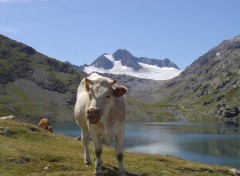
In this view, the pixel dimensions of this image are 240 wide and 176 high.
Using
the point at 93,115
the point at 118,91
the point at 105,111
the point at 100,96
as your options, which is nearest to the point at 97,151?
the point at 105,111

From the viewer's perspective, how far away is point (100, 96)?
1658 centimetres

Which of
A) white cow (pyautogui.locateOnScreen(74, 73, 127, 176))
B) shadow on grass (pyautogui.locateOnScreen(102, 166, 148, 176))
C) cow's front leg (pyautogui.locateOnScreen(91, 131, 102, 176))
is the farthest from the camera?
shadow on grass (pyautogui.locateOnScreen(102, 166, 148, 176))

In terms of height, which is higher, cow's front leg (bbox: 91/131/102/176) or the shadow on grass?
cow's front leg (bbox: 91/131/102/176)

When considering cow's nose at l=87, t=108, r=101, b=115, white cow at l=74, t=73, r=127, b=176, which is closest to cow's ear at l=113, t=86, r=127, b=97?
white cow at l=74, t=73, r=127, b=176

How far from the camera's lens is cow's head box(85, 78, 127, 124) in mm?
16031

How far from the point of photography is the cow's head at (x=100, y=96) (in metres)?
16.0

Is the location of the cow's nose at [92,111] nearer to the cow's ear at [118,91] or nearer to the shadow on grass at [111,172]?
the cow's ear at [118,91]

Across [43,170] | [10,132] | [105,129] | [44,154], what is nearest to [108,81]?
[105,129]

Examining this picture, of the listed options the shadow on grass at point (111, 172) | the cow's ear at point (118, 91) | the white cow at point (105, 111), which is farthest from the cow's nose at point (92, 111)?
the shadow on grass at point (111, 172)

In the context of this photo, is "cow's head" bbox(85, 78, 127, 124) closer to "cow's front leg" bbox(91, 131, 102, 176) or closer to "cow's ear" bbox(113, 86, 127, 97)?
"cow's ear" bbox(113, 86, 127, 97)

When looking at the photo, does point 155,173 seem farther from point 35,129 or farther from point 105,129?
point 35,129

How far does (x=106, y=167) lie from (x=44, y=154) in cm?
482

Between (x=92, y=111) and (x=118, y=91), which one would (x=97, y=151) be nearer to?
(x=92, y=111)

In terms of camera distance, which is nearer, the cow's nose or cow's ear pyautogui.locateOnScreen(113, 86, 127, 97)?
the cow's nose
